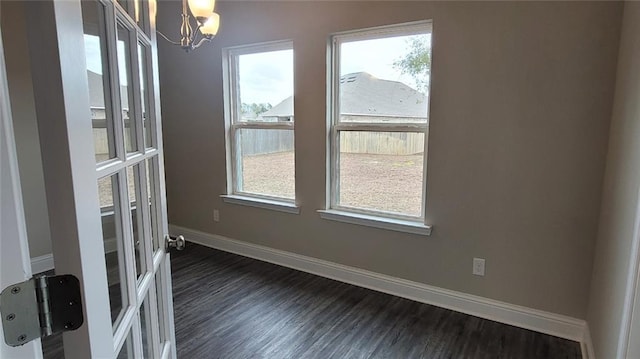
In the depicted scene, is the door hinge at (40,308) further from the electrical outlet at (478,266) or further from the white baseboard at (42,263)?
the electrical outlet at (478,266)

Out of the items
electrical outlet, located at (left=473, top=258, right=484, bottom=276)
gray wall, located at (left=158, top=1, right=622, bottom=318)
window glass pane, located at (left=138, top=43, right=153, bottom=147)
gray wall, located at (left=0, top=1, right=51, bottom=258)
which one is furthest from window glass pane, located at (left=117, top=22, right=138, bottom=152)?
electrical outlet, located at (left=473, top=258, right=484, bottom=276)

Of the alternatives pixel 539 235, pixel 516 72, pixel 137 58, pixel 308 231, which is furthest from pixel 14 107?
pixel 308 231

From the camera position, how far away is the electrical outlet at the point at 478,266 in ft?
8.65

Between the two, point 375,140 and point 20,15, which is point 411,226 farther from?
point 20,15

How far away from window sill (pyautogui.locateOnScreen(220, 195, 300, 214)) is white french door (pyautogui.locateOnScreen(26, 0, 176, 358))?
6.92 feet

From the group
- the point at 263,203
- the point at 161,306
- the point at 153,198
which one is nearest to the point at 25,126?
the point at 153,198

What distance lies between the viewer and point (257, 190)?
3812 mm

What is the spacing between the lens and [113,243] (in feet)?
2.63

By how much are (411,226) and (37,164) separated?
2.57m

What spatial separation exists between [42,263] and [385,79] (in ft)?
8.75

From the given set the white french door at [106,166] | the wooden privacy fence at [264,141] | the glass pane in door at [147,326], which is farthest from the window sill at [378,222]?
the glass pane in door at [147,326]

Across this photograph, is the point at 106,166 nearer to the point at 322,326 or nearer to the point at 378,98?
the point at 322,326

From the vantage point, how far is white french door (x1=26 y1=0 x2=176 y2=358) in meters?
0.52

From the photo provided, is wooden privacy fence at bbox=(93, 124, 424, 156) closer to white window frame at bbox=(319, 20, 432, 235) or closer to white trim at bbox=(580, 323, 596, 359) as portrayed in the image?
white window frame at bbox=(319, 20, 432, 235)
